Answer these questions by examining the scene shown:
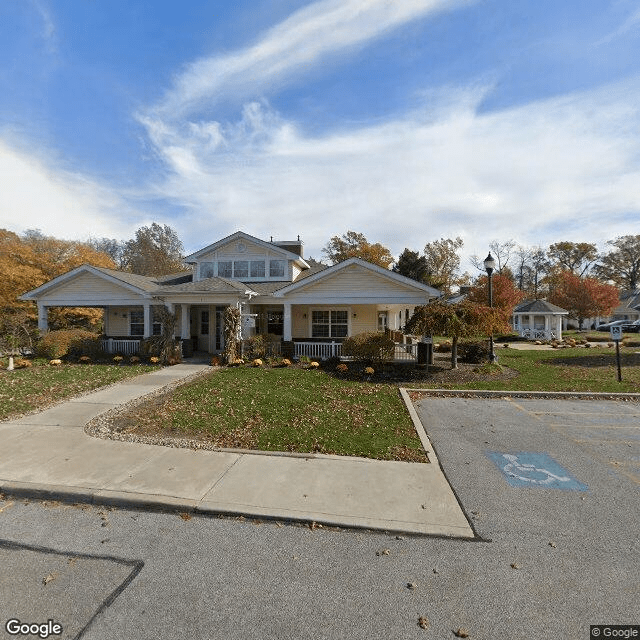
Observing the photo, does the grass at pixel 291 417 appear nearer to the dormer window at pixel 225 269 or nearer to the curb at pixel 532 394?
the curb at pixel 532 394

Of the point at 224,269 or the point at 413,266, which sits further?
the point at 413,266

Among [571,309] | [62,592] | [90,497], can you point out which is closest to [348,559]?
[62,592]

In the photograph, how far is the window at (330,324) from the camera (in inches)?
755

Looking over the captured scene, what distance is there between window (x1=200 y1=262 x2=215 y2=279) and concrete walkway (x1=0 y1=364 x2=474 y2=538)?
1509 centimetres

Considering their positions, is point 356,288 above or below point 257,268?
below

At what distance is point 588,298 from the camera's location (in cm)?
3356

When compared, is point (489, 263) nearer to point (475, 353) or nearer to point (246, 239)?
point (475, 353)

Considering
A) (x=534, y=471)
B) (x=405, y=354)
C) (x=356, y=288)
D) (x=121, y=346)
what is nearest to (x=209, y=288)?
(x=121, y=346)

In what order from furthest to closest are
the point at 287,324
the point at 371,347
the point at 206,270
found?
the point at 206,270, the point at 287,324, the point at 371,347

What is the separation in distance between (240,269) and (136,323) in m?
6.90

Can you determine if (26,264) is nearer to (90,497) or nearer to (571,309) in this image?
(90,497)

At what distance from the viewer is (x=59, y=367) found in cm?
1473

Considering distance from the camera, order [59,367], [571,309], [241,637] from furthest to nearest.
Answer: [571,309], [59,367], [241,637]

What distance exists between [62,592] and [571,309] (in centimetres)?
4188
